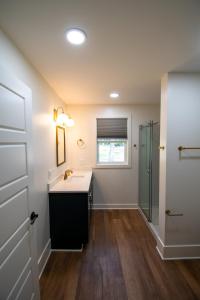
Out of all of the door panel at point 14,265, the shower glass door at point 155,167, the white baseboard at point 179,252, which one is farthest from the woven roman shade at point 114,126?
the door panel at point 14,265

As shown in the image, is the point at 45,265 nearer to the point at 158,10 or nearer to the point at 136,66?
the point at 136,66

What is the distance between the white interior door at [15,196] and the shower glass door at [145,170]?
7.52 ft

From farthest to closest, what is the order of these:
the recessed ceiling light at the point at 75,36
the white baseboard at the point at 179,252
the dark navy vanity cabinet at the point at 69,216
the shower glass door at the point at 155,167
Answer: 1. the shower glass door at the point at 155,167
2. the dark navy vanity cabinet at the point at 69,216
3. the white baseboard at the point at 179,252
4. the recessed ceiling light at the point at 75,36

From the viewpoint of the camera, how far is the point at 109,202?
12.5 ft

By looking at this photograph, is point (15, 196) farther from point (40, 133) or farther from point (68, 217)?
point (68, 217)

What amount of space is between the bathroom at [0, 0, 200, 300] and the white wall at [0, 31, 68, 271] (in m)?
0.01

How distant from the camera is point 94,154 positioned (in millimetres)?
3768

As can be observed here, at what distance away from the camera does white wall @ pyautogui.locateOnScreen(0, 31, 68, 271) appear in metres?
1.58

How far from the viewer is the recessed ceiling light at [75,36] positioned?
1.26 metres

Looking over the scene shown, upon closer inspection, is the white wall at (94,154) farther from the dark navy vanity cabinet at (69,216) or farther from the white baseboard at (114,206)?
the dark navy vanity cabinet at (69,216)

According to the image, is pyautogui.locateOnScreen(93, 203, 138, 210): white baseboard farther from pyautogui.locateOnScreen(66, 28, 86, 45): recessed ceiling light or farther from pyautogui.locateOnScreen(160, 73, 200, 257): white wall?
pyautogui.locateOnScreen(66, 28, 86, 45): recessed ceiling light

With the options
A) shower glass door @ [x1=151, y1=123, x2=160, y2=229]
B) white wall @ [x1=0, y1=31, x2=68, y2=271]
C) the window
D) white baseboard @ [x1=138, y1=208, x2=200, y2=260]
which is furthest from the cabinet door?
shower glass door @ [x1=151, y1=123, x2=160, y2=229]

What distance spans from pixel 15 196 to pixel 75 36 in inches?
50.8

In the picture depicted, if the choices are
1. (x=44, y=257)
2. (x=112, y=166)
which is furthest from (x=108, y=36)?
(x=112, y=166)
